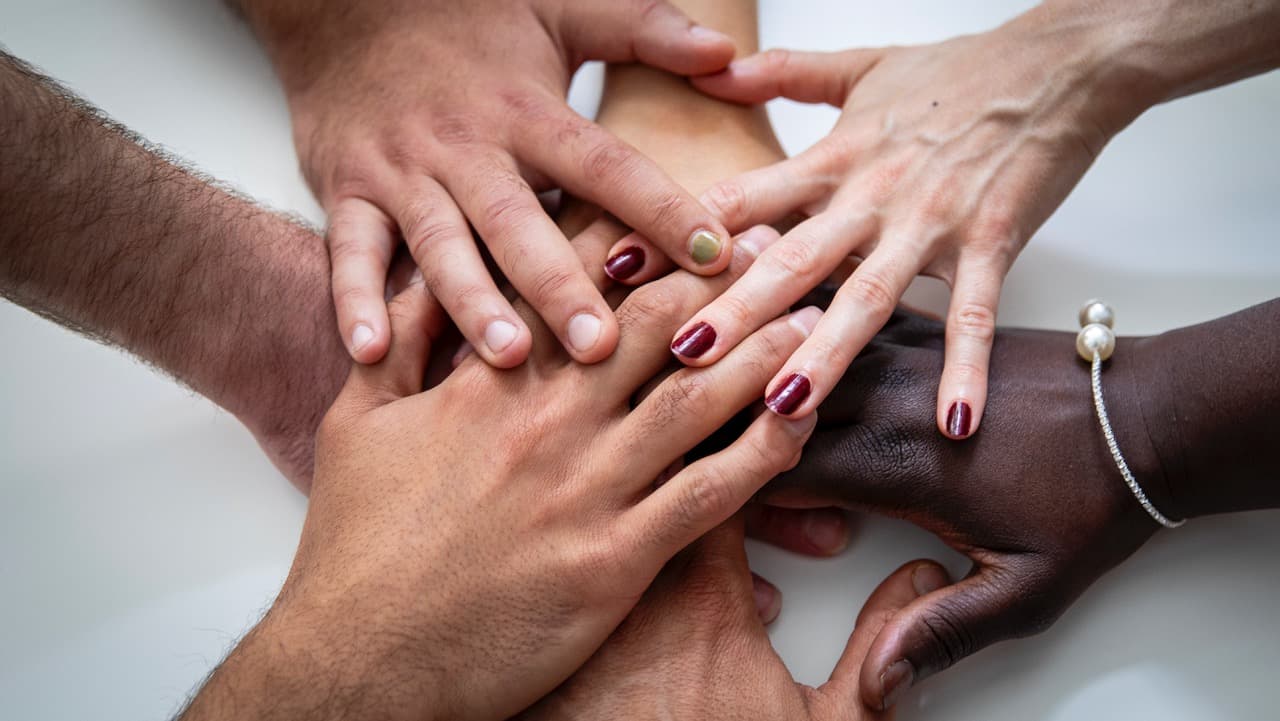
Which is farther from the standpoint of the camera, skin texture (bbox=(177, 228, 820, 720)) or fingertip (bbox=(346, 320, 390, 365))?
fingertip (bbox=(346, 320, 390, 365))

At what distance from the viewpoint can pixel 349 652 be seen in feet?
3.15

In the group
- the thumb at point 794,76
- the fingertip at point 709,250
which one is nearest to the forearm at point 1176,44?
the thumb at point 794,76

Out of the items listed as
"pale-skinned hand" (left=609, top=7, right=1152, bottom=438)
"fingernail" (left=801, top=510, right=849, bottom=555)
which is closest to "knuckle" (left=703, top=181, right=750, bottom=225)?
"pale-skinned hand" (left=609, top=7, right=1152, bottom=438)

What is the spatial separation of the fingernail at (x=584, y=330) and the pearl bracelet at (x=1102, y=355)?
2.15 feet

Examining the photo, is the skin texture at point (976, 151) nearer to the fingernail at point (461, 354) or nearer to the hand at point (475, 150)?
the hand at point (475, 150)

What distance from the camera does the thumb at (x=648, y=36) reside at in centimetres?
141

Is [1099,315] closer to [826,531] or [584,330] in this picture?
[826,531]

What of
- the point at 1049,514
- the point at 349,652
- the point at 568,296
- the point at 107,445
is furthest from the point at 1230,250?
the point at 107,445

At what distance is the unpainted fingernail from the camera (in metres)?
1.09

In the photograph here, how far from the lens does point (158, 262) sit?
1.17 m

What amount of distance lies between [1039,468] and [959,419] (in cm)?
12

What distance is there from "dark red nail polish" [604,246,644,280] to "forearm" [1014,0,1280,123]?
2.47ft

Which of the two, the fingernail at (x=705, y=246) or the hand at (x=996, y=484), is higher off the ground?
the fingernail at (x=705, y=246)

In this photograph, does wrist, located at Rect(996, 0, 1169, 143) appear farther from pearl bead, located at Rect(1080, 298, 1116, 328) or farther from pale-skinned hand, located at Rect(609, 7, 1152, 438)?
pearl bead, located at Rect(1080, 298, 1116, 328)
